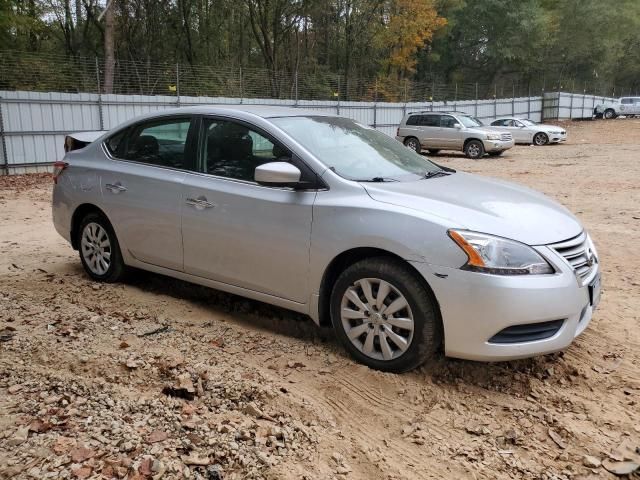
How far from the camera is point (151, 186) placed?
461cm

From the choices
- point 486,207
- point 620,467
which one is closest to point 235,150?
point 486,207

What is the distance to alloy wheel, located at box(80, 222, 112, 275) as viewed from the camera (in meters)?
5.11

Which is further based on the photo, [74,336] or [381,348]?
[74,336]

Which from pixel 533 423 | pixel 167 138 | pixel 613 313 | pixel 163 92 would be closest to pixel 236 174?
pixel 167 138

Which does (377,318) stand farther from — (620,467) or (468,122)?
(468,122)

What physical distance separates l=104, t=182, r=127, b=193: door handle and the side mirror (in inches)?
64.0

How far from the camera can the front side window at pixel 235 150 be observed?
4.08m

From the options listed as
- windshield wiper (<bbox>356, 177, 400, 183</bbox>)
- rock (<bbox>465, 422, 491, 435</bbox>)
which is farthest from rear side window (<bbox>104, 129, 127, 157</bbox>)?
rock (<bbox>465, 422, 491, 435</bbox>)

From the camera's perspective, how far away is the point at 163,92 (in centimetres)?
1942

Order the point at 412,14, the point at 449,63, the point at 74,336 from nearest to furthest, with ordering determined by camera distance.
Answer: the point at 74,336, the point at 412,14, the point at 449,63

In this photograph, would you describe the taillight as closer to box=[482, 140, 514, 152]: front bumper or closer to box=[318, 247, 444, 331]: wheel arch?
box=[318, 247, 444, 331]: wheel arch

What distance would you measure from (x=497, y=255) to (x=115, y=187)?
10.6ft

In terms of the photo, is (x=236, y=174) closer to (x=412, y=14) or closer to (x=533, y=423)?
(x=533, y=423)

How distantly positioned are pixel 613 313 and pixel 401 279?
7.32 ft
